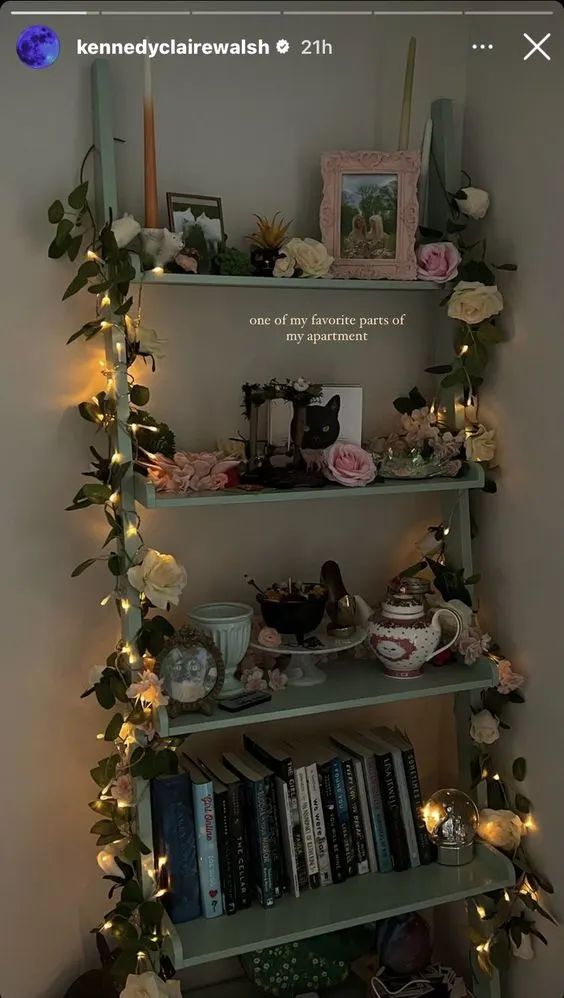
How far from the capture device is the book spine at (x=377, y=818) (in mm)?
1796

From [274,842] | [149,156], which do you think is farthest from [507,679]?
[149,156]

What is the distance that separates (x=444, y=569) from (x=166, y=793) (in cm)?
69

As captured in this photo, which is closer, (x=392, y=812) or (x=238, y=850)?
(x=238, y=850)

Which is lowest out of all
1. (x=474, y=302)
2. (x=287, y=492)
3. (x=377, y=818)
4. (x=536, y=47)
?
(x=377, y=818)

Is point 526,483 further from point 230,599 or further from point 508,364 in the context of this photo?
point 230,599

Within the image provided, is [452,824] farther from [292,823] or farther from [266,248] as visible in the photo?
[266,248]

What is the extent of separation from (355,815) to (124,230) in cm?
117

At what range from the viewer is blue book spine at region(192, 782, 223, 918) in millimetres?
1645

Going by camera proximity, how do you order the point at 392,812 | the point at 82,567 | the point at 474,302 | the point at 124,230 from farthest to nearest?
the point at 392,812, the point at 474,302, the point at 82,567, the point at 124,230

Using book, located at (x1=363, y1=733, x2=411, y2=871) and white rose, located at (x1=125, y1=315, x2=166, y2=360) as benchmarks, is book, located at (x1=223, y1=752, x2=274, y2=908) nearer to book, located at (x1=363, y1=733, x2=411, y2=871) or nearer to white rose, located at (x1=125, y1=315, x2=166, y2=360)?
book, located at (x1=363, y1=733, x2=411, y2=871)

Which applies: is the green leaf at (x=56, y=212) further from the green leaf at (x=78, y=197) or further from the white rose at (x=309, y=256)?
the white rose at (x=309, y=256)

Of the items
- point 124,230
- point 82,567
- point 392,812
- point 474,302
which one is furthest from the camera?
point 392,812

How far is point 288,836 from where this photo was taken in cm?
170

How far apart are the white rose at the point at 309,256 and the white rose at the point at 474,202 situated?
32cm
